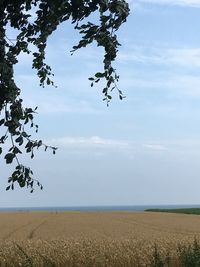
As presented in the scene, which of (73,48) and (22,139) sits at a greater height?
(73,48)

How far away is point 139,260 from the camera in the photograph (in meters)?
13.1

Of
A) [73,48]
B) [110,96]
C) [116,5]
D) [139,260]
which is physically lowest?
[139,260]

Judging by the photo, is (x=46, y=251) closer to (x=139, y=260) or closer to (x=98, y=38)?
(x=139, y=260)

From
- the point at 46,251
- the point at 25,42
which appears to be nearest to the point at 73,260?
the point at 46,251

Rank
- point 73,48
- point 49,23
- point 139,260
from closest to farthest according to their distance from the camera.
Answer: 1. point 73,48
2. point 49,23
3. point 139,260

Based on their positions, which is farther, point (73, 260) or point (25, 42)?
point (73, 260)

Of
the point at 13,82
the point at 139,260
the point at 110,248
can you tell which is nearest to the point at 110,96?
the point at 13,82

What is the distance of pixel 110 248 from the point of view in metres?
15.1

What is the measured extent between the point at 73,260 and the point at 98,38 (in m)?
9.78

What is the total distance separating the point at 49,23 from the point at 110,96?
Answer: 87 cm

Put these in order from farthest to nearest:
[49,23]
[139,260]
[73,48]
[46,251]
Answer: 1. [46,251]
2. [139,260]
3. [49,23]
4. [73,48]

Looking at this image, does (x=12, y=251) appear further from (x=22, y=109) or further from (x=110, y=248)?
(x=22, y=109)

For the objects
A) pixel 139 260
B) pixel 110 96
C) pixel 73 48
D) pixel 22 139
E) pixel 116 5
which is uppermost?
pixel 116 5

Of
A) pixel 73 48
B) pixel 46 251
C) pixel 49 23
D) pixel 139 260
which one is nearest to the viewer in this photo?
pixel 73 48
